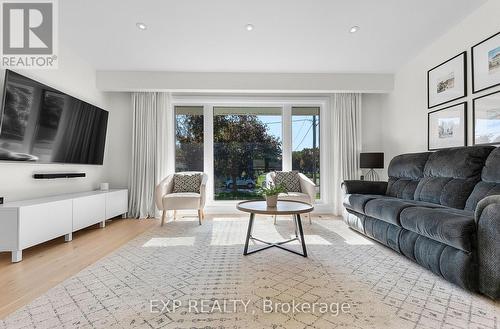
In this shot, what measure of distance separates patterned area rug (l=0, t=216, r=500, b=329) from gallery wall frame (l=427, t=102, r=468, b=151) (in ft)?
5.56

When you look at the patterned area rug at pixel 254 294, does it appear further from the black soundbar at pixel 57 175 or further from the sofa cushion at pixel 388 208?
the black soundbar at pixel 57 175

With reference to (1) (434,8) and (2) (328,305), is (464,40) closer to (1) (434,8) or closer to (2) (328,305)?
(1) (434,8)

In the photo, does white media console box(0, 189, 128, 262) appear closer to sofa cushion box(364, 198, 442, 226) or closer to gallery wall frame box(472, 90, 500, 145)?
sofa cushion box(364, 198, 442, 226)

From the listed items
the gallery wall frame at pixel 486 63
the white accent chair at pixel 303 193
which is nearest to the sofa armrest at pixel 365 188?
the white accent chair at pixel 303 193

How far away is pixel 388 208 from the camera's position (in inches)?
101

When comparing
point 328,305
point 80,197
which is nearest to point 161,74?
point 80,197

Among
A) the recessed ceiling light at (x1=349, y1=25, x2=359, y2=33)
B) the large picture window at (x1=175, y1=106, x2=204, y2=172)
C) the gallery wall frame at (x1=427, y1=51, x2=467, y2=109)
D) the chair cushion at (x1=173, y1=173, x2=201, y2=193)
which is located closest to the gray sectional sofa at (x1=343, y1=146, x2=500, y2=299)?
the gallery wall frame at (x1=427, y1=51, x2=467, y2=109)

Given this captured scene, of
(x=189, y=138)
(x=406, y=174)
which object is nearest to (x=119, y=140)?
(x=189, y=138)

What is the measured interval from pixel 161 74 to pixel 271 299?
→ 402cm

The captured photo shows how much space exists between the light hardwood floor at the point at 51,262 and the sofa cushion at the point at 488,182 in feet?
11.6

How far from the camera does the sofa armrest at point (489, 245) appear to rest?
1604 millimetres

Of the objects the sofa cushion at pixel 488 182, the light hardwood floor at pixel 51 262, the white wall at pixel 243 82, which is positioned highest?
the white wall at pixel 243 82

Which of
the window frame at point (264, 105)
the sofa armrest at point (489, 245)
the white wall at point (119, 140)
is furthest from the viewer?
the window frame at point (264, 105)

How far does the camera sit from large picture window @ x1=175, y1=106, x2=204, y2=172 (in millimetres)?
4988
